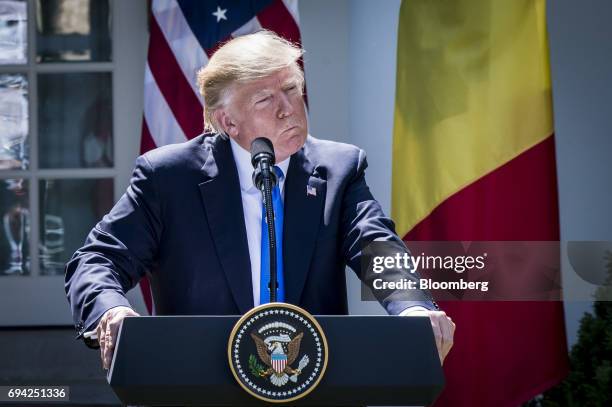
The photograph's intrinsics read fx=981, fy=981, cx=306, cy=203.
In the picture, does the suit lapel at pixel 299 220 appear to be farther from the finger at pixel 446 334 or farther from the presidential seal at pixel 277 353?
the presidential seal at pixel 277 353

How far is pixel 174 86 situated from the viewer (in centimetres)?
404

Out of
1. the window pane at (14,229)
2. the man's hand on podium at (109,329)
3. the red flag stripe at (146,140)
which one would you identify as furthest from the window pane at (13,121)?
the man's hand on podium at (109,329)

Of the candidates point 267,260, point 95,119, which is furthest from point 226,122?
point 95,119

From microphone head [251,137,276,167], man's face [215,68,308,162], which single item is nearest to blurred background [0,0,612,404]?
man's face [215,68,308,162]

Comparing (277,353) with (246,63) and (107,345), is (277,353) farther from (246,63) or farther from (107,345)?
(246,63)

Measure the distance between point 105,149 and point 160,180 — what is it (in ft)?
8.45

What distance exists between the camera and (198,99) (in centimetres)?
401

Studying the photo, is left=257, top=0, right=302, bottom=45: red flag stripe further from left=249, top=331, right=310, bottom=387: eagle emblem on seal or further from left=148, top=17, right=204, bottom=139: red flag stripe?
left=249, top=331, right=310, bottom=387: eagle emblem on seal

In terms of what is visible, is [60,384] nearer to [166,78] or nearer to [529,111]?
[166,78]

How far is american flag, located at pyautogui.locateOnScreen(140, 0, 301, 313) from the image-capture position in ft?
13.1

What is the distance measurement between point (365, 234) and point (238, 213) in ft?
0.93

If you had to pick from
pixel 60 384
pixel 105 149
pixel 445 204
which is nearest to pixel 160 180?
pixel 445 204

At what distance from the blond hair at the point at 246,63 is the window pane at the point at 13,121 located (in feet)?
8.81

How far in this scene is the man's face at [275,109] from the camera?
2.10 m
